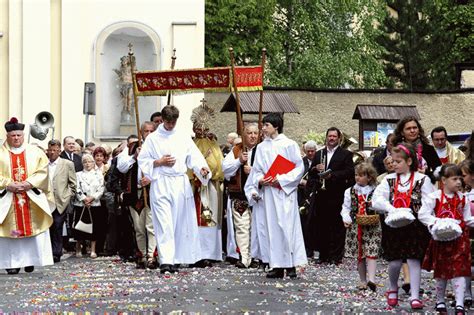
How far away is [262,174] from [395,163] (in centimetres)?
392

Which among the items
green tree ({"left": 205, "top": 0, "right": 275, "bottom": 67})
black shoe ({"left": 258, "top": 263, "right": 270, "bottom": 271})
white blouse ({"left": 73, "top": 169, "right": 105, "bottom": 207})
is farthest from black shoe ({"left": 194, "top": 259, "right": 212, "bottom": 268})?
green tree ({"left": 205, "top": 0, "right": 275, "bottom": 67})

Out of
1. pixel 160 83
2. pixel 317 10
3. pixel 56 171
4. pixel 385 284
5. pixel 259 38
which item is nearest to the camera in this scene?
pixel 385 284

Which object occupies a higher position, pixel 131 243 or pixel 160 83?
pixel 160 83

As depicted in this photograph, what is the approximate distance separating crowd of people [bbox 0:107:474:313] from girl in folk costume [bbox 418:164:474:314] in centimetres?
41

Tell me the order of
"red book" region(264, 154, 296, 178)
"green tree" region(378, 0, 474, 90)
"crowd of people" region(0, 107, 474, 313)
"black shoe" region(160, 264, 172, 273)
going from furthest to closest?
"green tree" region(378, 0, 474, 90) < "black shoe" region(160, 264, 172, 273) < "red book" region(264, 154, 296, 178) < "crowd of people" region(0, 107, 474, 313)

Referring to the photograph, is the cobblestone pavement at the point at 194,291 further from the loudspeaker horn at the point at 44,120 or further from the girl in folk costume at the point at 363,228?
the loudspeaker horn at the point at 44,120

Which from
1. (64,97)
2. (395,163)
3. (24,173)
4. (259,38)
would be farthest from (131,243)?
(259,38)

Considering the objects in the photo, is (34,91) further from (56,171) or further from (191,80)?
(191,80)

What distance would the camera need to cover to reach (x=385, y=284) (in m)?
16.7

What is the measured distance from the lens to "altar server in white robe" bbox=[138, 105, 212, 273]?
1822 centimetres

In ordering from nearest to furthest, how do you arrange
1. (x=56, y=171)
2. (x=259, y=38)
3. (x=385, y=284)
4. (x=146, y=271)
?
(x=385, y=284)
(x=146, y=271)
(x=56, y=171)
(x=259, y=38)

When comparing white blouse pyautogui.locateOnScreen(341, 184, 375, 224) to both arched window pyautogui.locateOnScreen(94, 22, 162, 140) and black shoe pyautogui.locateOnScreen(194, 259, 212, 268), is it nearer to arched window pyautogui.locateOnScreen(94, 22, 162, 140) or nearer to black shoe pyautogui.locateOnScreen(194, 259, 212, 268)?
black shoe pyautogui.locateOnScreen(194, 259, 212, 268)

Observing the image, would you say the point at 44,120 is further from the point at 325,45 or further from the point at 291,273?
the point at 325,45

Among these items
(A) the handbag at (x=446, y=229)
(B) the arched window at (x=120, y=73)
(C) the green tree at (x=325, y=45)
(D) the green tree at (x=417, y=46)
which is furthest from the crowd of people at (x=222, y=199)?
(D) the green tree at (x=417, y=46)
